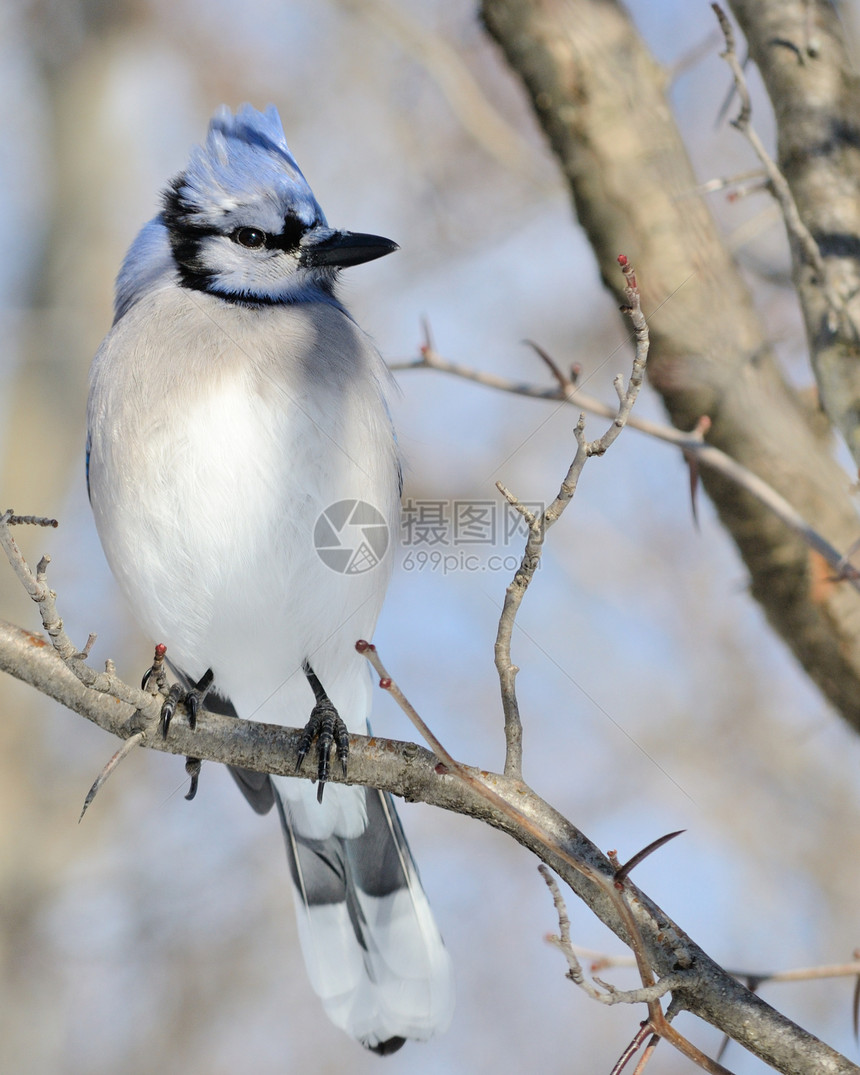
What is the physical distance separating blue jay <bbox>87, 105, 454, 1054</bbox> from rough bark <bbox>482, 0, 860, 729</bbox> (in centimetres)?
59

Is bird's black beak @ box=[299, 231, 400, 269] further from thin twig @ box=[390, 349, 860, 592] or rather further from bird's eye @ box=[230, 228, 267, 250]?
Answer: thin twig @ box=[390, 349, 860, 592]

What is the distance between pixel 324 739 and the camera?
196 cm

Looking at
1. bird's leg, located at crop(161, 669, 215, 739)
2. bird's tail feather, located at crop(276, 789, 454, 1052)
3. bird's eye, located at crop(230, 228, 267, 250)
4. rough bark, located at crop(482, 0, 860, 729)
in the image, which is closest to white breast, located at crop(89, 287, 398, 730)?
bird's eye, located at crop(230, 228, 267, 250)

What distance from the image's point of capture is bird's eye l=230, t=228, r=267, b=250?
276 centimetres

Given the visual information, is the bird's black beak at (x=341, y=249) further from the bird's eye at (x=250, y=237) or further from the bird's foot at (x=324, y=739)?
the bird's foot at (x=324, y=739)

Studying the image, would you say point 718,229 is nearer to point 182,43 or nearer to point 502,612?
point 502,612

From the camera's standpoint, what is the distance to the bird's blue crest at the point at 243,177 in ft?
9.03

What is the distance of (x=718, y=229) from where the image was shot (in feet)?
8.30

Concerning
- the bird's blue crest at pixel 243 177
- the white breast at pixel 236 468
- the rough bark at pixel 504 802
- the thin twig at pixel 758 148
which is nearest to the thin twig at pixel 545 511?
the rough bark at pixel 504 802

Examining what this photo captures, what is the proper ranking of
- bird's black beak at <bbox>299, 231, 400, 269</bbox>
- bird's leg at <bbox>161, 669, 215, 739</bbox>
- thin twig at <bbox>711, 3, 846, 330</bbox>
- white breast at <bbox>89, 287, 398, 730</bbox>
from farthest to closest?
bird's black beak at <bbox>299, 231, 400, 269</bbox>
white breast at <bbox>89, 287, 398, 730</bbox>
thin twig at <bbox>711, 3, 846, 330</bbox>
bird's leg at <bbox>161, 669, 215, 739</bbox>

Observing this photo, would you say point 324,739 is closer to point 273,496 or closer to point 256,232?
point 273,496

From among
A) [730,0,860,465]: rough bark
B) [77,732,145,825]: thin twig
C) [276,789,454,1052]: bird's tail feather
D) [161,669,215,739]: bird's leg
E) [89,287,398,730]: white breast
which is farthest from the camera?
[276,789,454,1052]: bird's tail feather

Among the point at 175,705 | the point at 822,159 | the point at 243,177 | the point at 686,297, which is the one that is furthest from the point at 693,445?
the point at 243,177

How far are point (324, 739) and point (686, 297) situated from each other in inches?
52.9
